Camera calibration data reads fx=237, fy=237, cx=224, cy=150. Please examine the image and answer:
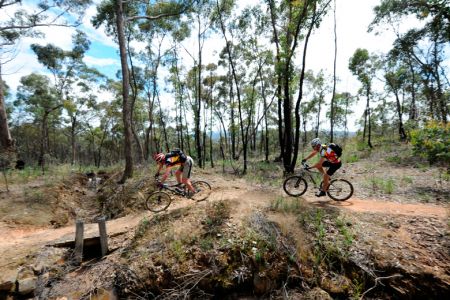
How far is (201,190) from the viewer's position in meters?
8.99

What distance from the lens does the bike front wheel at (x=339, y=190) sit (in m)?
7.41

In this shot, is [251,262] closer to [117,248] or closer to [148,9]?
[117,248]

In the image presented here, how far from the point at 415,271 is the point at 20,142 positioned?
53.2 metres

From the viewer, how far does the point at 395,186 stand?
909 centimetres

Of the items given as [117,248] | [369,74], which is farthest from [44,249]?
[369,74]

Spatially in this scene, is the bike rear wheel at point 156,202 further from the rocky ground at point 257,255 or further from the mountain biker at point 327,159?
the mountain biker at point 327,159

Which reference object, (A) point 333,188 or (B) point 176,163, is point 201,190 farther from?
(A) point 333,188

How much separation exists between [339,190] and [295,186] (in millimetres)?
1322

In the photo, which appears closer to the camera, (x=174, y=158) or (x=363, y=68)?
(x=174, y=158)

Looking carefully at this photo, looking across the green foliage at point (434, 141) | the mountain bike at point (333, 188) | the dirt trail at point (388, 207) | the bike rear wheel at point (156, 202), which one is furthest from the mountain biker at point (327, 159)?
the bike rear wheel at point (156, 202)

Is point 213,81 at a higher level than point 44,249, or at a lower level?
higher

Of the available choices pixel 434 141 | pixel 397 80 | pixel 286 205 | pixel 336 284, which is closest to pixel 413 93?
pixel 397 80

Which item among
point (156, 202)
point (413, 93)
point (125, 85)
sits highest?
point (413, 93)

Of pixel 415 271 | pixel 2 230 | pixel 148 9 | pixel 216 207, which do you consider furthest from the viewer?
pixel 148 9
